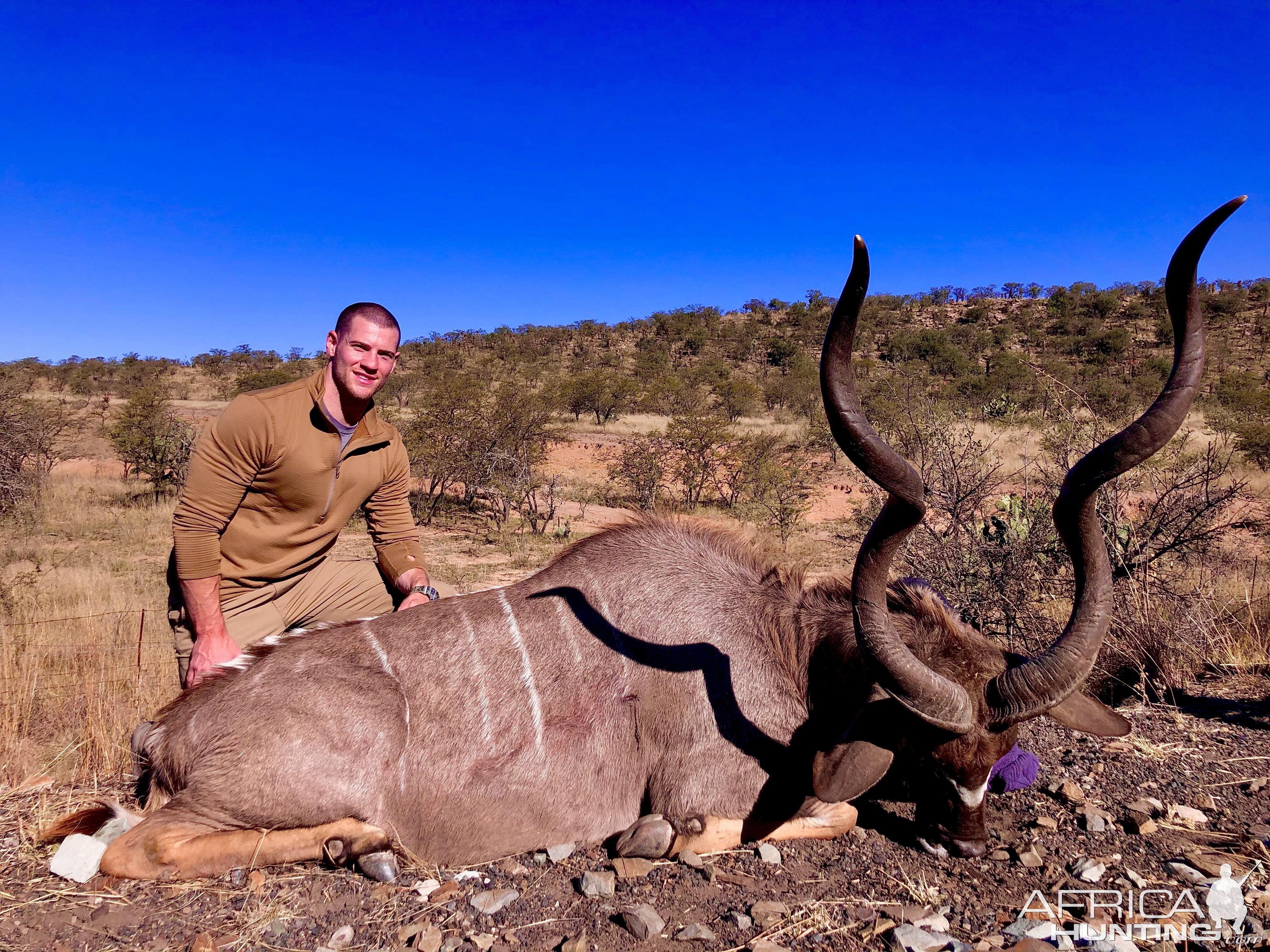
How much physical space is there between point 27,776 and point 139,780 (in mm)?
705

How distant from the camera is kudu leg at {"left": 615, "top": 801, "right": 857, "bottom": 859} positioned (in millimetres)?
3664

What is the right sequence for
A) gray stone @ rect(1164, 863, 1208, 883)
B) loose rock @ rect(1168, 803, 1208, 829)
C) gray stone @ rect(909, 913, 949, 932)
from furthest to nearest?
loose rock @ rect(1168, 803, 1208, 829) < gray stone @ rect(1164, 863, 1208, 883) < gray stone @ rect(909, 913, 949, 932)

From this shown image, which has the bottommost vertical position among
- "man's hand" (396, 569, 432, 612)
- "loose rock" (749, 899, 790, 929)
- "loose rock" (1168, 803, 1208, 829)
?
"loose rock" (749, 899, 790, 929)

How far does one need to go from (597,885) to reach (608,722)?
0.72 metres

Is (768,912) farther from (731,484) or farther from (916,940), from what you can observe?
(731,484)

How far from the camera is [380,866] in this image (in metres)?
3.52

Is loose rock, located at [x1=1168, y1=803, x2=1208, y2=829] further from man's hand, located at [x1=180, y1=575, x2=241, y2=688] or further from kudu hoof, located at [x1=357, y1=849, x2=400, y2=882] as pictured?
man's hand, located at [x1=180, y1=575, x2=241, y2=688]

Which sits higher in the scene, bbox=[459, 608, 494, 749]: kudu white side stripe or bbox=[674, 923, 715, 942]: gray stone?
bbox=[459, 608, 494, 749]: kudu white side stripe

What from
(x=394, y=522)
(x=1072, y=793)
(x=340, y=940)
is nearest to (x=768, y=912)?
(x=340, y=940)

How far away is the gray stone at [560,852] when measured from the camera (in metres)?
3.70

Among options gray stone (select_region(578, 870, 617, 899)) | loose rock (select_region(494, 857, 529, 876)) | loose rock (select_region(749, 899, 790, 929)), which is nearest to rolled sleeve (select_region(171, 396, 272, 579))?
loose rock (select_region(494, 857, 529, 876))

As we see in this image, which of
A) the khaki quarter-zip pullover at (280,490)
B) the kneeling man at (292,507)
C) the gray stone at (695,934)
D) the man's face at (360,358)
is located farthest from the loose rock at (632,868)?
the man's face at (360,358)

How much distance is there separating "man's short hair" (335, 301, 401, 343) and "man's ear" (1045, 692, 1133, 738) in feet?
13.1

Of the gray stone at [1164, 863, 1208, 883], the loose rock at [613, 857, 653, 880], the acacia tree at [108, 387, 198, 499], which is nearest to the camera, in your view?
the gray stone at [1164, 863, 1208, 883]
